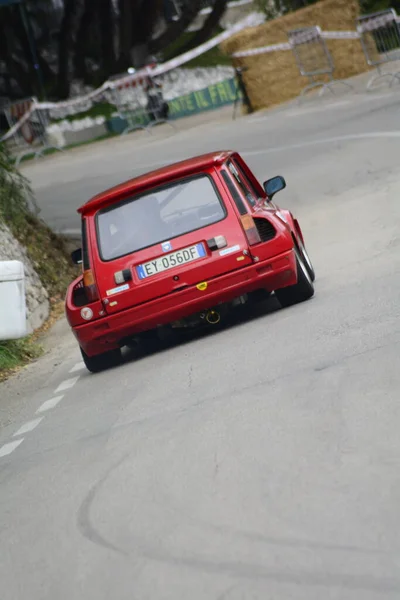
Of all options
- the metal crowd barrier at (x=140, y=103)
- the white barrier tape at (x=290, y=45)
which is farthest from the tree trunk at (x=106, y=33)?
the white barrier tape at (x=290, y=45)

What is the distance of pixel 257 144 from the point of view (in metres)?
27.5

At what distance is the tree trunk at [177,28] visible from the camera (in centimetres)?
5831

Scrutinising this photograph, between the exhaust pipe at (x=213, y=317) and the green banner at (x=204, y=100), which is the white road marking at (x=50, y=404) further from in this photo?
the green banner at (x=204, y=100)

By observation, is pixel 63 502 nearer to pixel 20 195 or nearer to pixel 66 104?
pixel 20 195

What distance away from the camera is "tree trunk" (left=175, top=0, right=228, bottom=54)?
188 feet

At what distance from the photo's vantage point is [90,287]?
38.9ft

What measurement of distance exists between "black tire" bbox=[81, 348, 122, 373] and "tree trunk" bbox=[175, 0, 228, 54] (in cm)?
4617

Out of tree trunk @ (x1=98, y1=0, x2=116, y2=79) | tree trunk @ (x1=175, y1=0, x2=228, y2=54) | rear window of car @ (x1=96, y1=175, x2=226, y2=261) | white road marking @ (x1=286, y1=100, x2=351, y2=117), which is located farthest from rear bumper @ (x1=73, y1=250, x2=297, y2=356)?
tree trunk @ (x1=175, y1=0, x2=228, y2=54)

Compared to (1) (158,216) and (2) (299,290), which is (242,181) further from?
(2) (299,290)

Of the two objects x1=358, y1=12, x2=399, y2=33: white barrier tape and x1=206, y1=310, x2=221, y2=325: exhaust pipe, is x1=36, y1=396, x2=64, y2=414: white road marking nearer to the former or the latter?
x1=206, y1=310, x2=221, y2=325: exhaust pipe

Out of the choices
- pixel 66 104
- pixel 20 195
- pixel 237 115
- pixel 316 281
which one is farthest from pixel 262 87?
pixel 316 281

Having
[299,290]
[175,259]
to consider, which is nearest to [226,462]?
[175,259]

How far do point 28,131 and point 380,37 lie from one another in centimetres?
1043

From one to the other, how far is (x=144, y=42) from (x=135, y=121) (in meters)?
18.2
